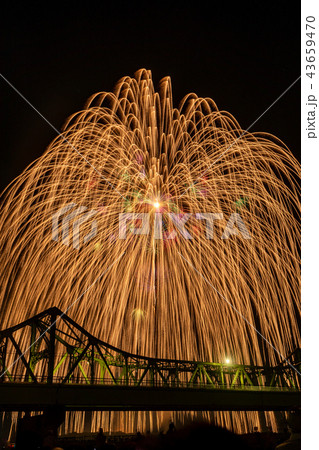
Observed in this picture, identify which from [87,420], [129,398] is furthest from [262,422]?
[129,398]

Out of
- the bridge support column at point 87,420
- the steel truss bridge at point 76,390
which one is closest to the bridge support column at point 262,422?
the steel truss bridge at point 76,390

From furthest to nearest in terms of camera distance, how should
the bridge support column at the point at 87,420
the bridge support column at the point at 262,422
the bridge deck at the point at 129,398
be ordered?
the bridge support column at the point at 87,420 → the bridge support column at the point at 262,422 → the bridge deck at the point at 129,398

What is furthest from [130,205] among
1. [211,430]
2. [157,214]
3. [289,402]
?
[211,430]

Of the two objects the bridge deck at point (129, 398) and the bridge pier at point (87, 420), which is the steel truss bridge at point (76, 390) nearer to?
the bridge deck at point (129, 398)

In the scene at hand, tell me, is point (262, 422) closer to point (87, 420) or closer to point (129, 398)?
point (87, 420)

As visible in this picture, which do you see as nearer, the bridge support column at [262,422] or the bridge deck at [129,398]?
the bridge deck at [129,398]

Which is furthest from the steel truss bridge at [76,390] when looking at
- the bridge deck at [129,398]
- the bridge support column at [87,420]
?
the bridge support column at [87,420]

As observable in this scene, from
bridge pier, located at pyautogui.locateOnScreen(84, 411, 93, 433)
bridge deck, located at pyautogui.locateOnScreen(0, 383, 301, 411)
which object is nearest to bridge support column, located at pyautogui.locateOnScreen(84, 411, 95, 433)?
bridge pier, located at pyautogui.locateOnScreen(84, 411, 93, 433)

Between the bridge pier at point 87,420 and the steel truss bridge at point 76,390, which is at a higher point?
the steel truss bridge at point 76,390

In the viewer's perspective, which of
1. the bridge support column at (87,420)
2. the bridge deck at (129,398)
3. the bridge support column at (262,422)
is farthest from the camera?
the bridge support column at (87,420)

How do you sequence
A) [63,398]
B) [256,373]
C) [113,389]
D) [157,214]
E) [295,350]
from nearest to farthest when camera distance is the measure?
[63,398], [113,389], [157,214], [256,373], [295,350]

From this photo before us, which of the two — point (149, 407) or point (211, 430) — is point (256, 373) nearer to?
point (149, 407)
